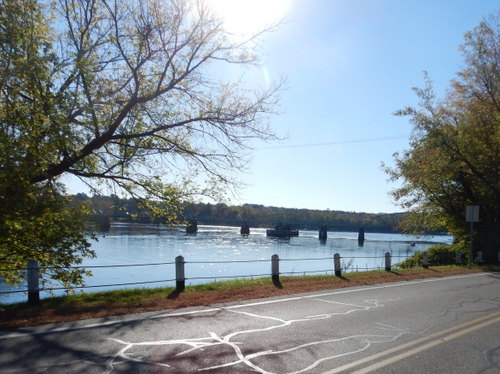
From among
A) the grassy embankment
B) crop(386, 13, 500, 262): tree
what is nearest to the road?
the grassy embankment

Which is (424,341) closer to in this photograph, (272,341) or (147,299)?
(272,341)

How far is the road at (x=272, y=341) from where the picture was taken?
5461 mm

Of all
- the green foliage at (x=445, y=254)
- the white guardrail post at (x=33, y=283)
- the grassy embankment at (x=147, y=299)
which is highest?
the white guardrail post at (x=33, y=283)

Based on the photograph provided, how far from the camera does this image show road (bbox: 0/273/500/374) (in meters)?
5.46

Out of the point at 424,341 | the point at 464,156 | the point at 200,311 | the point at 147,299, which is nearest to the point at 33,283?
the point at 147,299

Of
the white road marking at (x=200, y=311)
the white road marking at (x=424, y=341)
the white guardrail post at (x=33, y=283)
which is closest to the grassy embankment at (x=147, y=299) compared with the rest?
the white guardrail post at (x=33, y=283)

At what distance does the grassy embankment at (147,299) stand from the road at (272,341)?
0.63 meters

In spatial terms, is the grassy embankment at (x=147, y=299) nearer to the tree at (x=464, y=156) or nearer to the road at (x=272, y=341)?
the road at (x=272, y=341)

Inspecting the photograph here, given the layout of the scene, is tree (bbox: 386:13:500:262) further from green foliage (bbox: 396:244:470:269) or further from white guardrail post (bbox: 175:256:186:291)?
white guardrail post (bbox: 175:256:186:291)

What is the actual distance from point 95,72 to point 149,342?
9.17 meters

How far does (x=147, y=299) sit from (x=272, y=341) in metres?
4.46

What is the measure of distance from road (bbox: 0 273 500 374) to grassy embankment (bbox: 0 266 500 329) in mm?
628

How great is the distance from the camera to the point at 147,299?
10.1m

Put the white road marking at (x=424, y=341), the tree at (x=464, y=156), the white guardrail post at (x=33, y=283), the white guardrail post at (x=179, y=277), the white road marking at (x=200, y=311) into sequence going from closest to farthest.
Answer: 1. the white road marking at (x=424, y=341)
2. the white road marking at (x=200, y=311)
3. the white guardrail post at (x=33, y=283)
4. the white guardrail post at (x=179, y=277)
5. the tree at (x=464, y=156)
